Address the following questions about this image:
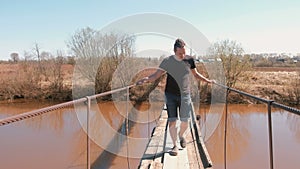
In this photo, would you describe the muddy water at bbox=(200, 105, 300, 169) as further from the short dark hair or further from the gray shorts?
→ the short dark hair

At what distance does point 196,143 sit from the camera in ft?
10.3

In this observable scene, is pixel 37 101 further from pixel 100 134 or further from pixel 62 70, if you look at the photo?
pixel 100 134

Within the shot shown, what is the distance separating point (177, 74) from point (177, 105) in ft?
0.95

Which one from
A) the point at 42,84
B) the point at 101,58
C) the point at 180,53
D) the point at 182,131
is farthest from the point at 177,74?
the point at 42,84

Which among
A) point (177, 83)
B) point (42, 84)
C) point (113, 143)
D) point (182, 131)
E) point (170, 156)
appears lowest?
point (113, 143)

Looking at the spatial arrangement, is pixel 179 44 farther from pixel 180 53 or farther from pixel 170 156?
pixel 170 156

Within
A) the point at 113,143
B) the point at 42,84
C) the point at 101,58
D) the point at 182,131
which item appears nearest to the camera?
the point at 182,131

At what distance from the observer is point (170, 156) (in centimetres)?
259

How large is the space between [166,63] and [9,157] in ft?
19.4

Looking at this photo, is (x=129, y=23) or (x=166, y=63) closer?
(x=166, y=63)

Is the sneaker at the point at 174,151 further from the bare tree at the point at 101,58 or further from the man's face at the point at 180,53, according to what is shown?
the bare tree at the point at 101,58

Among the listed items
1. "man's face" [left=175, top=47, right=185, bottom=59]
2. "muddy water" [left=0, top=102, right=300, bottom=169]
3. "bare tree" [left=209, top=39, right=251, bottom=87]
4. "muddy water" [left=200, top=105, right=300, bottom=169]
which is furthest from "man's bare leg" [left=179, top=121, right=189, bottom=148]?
"bare tree" [left=209, top=39, right=251, bottom=87]

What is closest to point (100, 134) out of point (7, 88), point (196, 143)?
point (196, 143)

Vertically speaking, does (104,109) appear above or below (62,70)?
below
